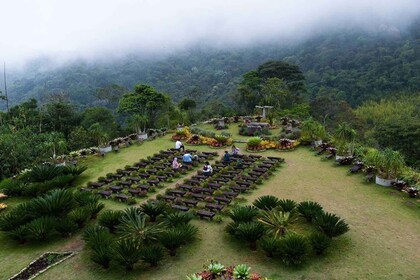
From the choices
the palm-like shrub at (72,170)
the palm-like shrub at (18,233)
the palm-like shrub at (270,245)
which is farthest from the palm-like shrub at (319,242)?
the palm-like shrub at (72,170)

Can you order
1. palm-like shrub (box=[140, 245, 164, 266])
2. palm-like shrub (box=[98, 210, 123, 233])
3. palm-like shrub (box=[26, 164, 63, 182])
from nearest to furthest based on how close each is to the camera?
palm-like shrub (box=[140, 245, 164, 266]) → palm-like shrub (box=[98, 210, 123, 233]) → palm-like shrub (box=[26, 164, 63, 182])

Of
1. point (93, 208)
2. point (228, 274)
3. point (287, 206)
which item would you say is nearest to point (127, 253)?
point (228, 274)

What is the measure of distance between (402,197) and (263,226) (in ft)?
25.1

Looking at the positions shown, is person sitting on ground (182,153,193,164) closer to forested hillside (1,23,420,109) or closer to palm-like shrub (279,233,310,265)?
palm-like shrub (279,233,310,265)

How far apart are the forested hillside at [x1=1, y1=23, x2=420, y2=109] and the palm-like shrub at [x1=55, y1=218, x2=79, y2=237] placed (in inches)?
1817

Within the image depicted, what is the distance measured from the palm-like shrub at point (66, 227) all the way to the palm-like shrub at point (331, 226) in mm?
8706

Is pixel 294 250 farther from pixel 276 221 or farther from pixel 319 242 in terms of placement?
pixel 276 221

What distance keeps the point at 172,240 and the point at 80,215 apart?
4.17 meters

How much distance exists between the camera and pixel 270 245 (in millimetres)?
10867

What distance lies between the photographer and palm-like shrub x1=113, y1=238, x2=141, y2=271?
411 inches

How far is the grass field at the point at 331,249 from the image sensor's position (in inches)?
412

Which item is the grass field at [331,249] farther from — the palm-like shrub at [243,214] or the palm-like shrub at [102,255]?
the palm-like shrub at [243,214]

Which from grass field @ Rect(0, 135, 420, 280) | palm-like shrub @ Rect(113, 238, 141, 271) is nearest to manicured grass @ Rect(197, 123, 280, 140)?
grass field @ Rect(0, 135, 420, 280)

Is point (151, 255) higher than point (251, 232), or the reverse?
point (251, 232)
